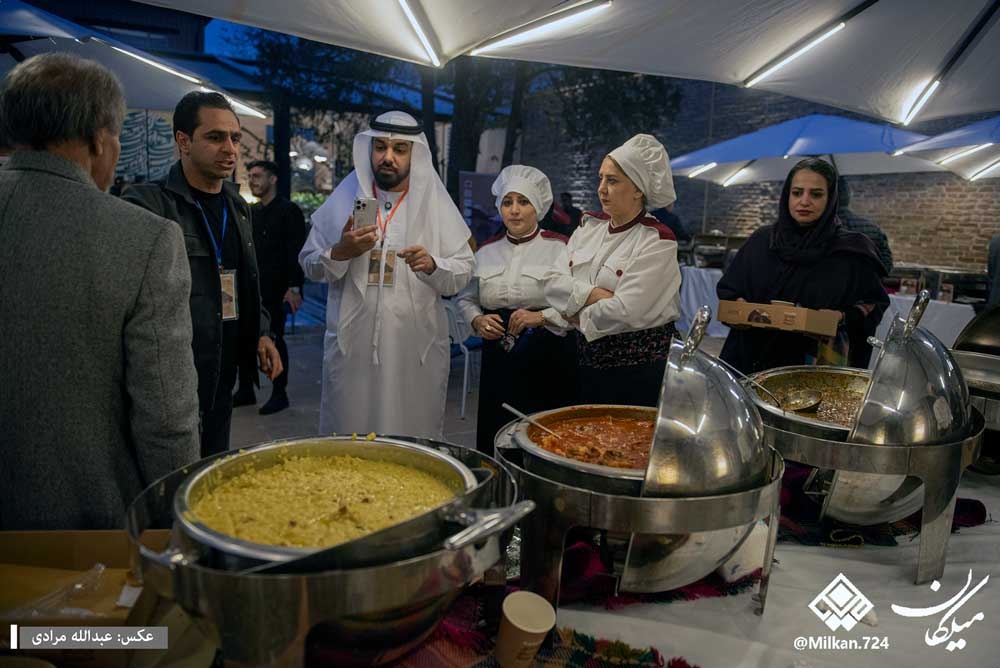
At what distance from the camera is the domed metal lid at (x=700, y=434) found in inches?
53.3

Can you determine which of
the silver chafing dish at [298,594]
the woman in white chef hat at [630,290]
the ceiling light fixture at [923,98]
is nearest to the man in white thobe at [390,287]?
the woman in white chef hat at [630,290]

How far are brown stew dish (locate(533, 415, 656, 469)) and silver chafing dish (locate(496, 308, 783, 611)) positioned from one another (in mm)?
89

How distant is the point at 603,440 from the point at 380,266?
177 cm

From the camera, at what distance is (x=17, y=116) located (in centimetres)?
132

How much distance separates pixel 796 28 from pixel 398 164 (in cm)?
206

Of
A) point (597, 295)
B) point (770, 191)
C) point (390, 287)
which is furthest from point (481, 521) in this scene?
point (770, 191)

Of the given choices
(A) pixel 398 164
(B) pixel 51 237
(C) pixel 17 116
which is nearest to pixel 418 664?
(B) pixel 51 237

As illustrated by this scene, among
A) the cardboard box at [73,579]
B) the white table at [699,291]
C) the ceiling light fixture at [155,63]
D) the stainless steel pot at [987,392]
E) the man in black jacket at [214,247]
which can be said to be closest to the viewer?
the cardboard box at [73,579]

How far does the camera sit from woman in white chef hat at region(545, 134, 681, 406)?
2543 millimetres

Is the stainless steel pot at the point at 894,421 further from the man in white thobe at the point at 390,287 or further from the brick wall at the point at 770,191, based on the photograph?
the brick wall at the point at 770,191

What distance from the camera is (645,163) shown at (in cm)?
262

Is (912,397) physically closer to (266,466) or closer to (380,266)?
(266,466)

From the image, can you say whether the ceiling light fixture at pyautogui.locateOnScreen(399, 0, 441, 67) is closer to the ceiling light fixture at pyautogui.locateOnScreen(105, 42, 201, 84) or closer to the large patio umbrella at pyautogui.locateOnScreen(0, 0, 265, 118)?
the large patio umbrella at pyautogui.locateOnScreen(0, 0, 265, 118)

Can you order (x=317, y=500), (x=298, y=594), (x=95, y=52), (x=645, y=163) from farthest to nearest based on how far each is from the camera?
1. (x=95, y=52)
2. (x=645, y=163)
3. (x=317, y=500)
4. (x=298, y=594)
